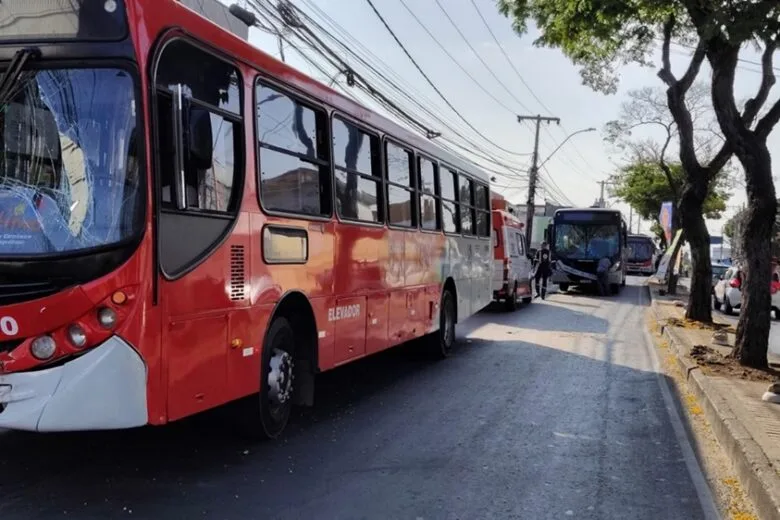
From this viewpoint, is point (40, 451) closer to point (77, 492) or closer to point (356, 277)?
point (77, 492)

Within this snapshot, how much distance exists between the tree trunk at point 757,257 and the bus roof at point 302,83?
427 centimetres

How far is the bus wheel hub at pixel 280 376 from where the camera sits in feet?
20.7

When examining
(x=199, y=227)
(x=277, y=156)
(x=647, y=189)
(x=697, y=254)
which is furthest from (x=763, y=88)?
(x=647, y=189)

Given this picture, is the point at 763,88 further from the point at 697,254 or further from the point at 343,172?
the point at 343,172

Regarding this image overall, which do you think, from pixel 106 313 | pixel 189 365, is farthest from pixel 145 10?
pixel 189 365

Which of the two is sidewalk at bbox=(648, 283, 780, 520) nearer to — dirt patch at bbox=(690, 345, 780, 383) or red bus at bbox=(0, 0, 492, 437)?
dirt patch at bbox=(690, 345, 780, 383)

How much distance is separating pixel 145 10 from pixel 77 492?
3.04m

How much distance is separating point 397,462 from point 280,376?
119 centimetres

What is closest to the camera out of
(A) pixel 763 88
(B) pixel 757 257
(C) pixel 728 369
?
(C) pixel 728 369

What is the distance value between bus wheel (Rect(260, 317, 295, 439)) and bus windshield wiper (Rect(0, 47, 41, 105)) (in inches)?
100

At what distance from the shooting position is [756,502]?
209 inches

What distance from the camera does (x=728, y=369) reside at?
10.2 metres

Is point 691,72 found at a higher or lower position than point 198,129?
higher

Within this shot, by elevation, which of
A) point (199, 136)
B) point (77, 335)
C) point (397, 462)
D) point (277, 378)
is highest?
point (199, 136)
